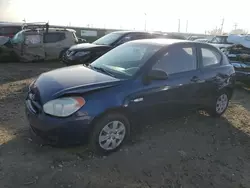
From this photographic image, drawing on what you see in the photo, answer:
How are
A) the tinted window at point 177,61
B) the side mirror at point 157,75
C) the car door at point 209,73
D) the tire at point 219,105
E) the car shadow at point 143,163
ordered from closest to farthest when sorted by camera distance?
the car shadow at point 143,163 → the side mirror at point 157,75 → the tinted window at point 177,61 → the car door at point 209,73 → the tire at point 219,105

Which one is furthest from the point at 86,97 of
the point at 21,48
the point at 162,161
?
the point at 21,48

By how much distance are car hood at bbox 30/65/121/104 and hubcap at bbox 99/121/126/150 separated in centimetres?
54

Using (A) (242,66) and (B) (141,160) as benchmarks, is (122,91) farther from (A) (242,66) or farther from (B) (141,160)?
(A) (242,66)

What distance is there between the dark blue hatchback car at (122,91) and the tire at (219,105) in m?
0.12

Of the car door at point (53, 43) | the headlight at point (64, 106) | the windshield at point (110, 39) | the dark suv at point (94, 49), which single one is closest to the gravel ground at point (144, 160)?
the headlight at point (64, 106)

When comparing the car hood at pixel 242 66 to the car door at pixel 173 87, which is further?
the car hood at pixel 242 66

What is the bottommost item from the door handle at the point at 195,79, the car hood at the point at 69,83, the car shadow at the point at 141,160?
the car shadow at the point at 141,160

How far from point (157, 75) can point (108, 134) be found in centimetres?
106

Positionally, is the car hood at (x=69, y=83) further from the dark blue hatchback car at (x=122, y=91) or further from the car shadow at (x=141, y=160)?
the car shadow at (x=141, y=160)

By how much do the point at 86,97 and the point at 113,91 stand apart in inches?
14.9

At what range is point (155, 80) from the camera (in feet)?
12.5

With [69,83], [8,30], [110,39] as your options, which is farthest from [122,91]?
[8,30]

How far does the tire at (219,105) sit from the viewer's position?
4982mm

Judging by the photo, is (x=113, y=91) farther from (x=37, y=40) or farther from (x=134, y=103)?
(x=37, y=40)
